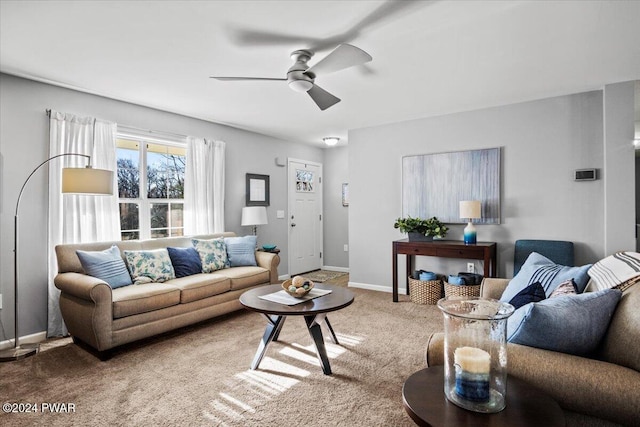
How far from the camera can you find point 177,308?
10.6 ft

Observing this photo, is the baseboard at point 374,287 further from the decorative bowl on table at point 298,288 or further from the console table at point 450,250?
the decorative bowl on table at point 298,288

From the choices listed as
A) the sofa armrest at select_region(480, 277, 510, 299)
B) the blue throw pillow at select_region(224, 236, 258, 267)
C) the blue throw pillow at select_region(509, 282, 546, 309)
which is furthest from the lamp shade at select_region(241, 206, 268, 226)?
the blue throw pillow at select_region(509, 282, 546, 309)

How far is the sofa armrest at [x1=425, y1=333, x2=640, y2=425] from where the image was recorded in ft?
3.67

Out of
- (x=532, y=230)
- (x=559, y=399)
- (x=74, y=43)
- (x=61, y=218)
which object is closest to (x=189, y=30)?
(x=74, y=43)

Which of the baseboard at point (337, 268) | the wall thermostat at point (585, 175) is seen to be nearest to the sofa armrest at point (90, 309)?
the baseboard at point (337, 268)

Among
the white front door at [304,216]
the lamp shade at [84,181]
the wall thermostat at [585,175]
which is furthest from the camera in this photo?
the white front door at [304,216]

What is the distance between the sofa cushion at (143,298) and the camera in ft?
9.29

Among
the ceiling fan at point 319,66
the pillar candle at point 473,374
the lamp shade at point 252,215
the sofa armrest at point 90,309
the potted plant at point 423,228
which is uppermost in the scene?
the ceiling fan at point 319,66

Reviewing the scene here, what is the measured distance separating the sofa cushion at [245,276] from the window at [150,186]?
102cm

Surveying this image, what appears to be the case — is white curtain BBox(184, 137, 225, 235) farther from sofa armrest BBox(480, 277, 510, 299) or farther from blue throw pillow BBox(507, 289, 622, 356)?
blue throw pillow BBox(507, 289, 622, 356)

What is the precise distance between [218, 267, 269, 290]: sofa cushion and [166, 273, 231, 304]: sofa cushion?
3.5 inches

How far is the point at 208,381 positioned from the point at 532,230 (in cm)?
371

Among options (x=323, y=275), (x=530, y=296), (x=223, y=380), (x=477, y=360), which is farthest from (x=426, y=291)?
(x=477, y=360)

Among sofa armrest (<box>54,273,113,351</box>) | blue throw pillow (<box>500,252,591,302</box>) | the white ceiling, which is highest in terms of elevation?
the white ceiling
